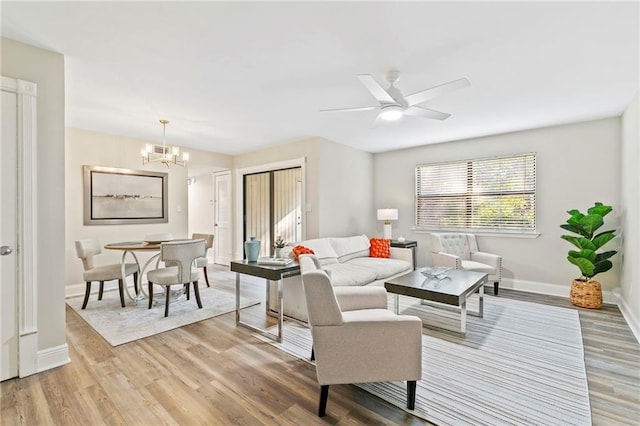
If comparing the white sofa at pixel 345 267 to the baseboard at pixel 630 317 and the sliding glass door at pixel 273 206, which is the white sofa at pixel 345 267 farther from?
the baseboard at pixel 630 317

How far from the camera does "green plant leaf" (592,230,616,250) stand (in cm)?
356

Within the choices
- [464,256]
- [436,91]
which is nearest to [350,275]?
[436,91]

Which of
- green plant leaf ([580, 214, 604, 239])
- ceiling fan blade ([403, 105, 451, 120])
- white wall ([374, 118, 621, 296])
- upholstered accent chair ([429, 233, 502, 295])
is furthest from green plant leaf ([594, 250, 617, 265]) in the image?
ceiling fan blade ([403, 105, 451, 120])

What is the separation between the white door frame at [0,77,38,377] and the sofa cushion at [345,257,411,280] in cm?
340

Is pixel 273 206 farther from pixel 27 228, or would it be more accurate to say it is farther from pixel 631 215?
pixel 631 215

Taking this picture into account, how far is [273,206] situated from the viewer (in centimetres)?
600

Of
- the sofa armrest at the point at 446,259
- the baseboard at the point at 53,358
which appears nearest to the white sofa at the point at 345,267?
the sofa armrest at the point at 446,259

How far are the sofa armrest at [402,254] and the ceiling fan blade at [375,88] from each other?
Answer: 2.97 meters

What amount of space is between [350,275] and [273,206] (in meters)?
2.86

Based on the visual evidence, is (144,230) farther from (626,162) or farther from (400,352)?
(626,162)

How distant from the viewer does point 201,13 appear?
187 centimetres

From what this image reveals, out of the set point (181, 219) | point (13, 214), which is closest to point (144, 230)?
point (181, 219)

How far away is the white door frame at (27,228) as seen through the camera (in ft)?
7.09

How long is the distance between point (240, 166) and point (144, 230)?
230cm
